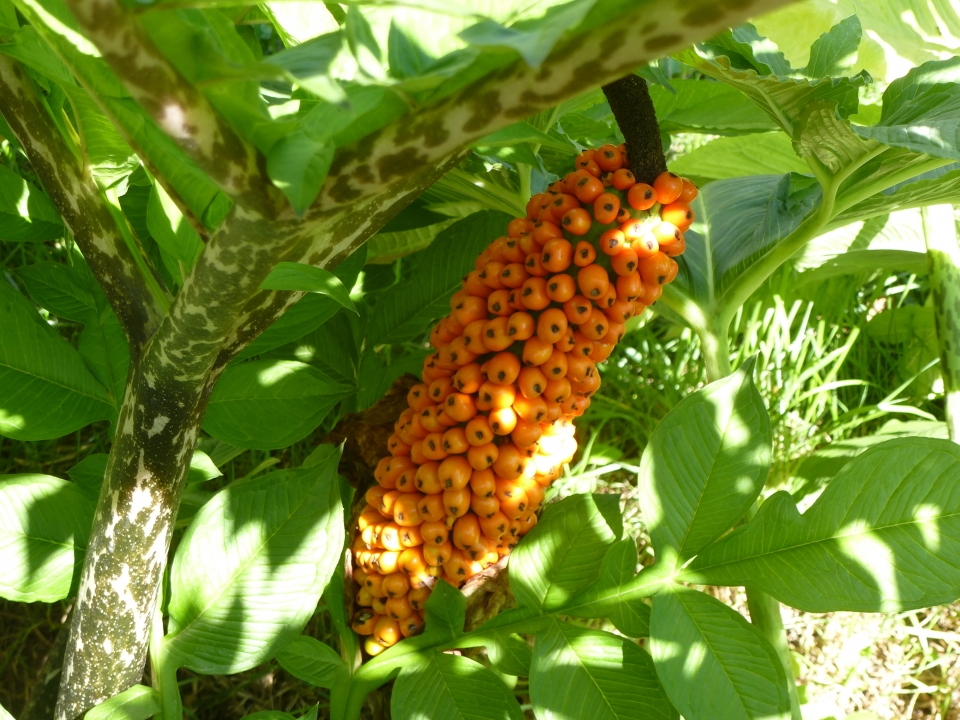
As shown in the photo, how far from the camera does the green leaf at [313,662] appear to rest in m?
0.67

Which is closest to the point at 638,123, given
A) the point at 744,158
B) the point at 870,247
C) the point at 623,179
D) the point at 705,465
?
the point at 623,179

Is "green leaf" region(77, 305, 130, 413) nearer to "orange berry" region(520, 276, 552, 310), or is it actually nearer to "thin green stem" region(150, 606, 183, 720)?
"thin green stem" region(150, 606, 183, 720)

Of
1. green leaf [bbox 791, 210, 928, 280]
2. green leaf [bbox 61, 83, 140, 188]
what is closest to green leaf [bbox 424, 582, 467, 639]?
green leaf [bbox 61, 83, 140, 188]

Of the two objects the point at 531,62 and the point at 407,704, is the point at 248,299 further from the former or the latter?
the point at 407,704

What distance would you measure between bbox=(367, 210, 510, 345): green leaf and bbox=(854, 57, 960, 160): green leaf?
0.39 meters

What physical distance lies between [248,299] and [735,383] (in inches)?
14.6

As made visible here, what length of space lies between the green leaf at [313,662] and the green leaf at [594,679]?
0.19m

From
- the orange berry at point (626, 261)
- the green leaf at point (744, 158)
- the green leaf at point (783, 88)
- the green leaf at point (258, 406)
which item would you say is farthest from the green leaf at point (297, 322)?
the green leaf at point (744, 158)

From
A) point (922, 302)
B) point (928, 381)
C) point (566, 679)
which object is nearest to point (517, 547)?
point (566, 679)

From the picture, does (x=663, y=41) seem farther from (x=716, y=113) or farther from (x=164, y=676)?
(x=716, y=113)

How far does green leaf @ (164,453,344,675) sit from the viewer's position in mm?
585

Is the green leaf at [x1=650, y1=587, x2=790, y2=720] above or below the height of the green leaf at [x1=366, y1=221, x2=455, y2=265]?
below

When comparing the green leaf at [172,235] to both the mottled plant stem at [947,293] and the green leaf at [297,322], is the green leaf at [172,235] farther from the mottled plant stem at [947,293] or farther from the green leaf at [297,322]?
the mottled plant stem at [947,293]

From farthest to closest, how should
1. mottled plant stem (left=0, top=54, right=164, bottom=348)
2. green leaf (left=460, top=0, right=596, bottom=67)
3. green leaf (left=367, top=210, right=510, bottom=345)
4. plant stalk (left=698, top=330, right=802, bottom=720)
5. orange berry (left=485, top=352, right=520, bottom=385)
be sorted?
1. green leaf (left=367, top=210, right=510, bottom=345)
2. plant stalk (left=698, top=330, right=802, bottom=720)
3. orange berry (left=485, top=352, right=520, bottom=385)
4. mottled plant stem (left=0, top=54, right=164, bottom=348)
5. green leaf (left=460, top=0, right=596, bottom=67)
